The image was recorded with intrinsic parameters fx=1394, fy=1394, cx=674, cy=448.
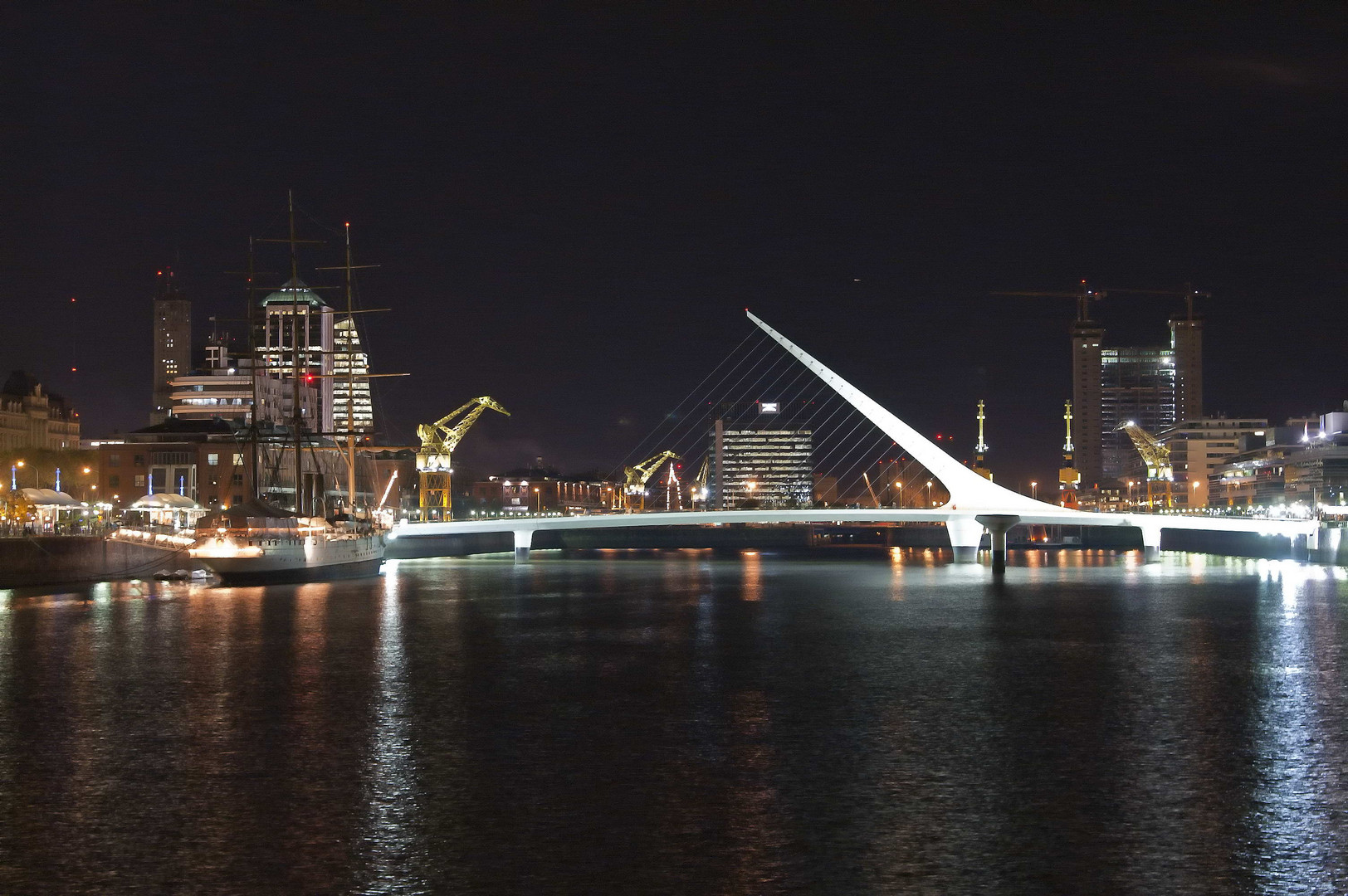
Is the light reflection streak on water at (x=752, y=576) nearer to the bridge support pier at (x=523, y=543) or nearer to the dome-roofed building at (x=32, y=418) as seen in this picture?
the bridge support pier at (x=523, y=543)

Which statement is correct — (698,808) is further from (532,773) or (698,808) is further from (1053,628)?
(1053,628)

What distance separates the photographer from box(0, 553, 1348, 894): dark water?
1661 centimetres

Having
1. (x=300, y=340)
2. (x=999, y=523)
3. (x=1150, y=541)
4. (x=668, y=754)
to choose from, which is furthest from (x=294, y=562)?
(x=300, y=340)

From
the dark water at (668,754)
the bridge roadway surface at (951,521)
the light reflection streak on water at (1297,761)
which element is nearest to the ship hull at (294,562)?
the bridge roadway surface at (951,521)

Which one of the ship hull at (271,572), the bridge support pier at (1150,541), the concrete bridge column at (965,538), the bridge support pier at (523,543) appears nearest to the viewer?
the ship hull at (271,572)

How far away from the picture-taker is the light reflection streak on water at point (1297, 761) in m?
16.7

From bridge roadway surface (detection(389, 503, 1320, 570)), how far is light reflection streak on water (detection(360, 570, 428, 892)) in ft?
154

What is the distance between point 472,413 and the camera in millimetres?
112000

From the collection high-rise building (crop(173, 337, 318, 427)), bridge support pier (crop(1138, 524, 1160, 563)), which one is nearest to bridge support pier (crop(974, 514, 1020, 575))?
bridge support pier (crop(1138, 524, 1160, 563))

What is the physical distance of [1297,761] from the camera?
22922 mm

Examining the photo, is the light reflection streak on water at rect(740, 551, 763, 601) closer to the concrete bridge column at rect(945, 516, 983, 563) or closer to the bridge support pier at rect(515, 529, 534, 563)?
the concrete bridge column at rect(945, 516, 983, 563)

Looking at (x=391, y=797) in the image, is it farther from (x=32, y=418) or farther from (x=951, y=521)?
(x=32, y=418)

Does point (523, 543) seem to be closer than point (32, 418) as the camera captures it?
Yes

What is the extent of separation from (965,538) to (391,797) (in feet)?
246
